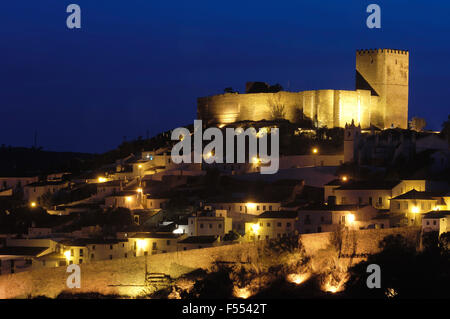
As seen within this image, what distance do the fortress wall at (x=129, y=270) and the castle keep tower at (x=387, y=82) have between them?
22.5 meters

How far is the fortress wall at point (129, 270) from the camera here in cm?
2761

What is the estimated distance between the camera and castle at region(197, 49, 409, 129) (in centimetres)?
5162

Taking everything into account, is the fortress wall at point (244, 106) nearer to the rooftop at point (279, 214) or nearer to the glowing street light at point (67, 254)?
the rooftop at point (279, 214)

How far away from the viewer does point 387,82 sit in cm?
5341

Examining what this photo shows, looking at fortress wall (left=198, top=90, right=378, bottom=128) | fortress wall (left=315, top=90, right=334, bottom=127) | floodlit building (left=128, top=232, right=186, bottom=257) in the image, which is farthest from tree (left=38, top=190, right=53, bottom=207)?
fortress wall (left=315, top=90, right=334, bottom=127)

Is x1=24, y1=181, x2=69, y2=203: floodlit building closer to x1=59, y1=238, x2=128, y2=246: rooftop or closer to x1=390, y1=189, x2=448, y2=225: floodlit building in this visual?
x1=59, y1=238, x2=128, y2=246: rooftop

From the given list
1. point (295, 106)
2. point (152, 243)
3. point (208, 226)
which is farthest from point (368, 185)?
point (295, 106)

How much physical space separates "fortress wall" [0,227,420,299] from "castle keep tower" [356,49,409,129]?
2253 cm

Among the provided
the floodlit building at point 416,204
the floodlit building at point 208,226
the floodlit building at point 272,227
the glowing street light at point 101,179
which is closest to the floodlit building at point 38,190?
the glowing street light at point 101,179

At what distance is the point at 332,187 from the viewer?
37844mm

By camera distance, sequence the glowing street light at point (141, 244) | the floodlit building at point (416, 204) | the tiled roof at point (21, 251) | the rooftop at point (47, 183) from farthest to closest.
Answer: the rooftop at point (47, 183)
the floodlit building at point (416, 204)
the glowing street light at point (141, 244)
the tiled roof at point (21, 251)
